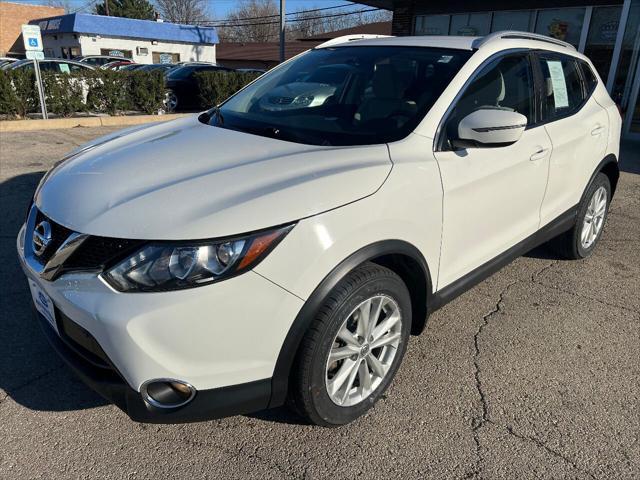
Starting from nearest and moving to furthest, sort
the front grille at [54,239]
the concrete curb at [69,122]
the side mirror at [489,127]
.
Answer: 1. the front grille at [54,239]
2. the side mirror at [489,127]
3. the concrete curb at [69,122]

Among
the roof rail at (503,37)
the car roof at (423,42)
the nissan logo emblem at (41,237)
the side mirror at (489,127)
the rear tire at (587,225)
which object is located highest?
the roof rail at (503,37)

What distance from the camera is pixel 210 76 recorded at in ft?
45.5

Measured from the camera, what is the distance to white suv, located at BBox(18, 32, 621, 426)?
179cm

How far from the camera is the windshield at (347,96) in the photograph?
2588 millimetres

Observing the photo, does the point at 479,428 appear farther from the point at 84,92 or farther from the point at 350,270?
the point at 84,92

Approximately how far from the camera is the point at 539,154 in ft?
10.3

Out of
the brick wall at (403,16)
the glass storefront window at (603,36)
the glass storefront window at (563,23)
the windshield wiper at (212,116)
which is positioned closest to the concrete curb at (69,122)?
the windshield wiper at (212,116)

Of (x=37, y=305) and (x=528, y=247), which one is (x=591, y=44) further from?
(x=37, y=305)

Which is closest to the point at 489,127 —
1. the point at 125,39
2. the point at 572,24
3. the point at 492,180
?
the point at 492,180

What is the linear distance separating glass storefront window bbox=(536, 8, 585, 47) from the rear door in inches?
399

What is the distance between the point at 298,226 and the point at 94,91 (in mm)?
11688

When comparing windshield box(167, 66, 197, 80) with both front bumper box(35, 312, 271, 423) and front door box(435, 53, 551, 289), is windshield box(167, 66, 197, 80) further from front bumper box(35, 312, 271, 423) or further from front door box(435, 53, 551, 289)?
front bumper box(35, 312, 271, 423)

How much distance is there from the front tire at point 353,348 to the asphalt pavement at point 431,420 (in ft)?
0.52

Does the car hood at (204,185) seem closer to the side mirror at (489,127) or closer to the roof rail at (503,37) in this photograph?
the side mirror at (489,127)
